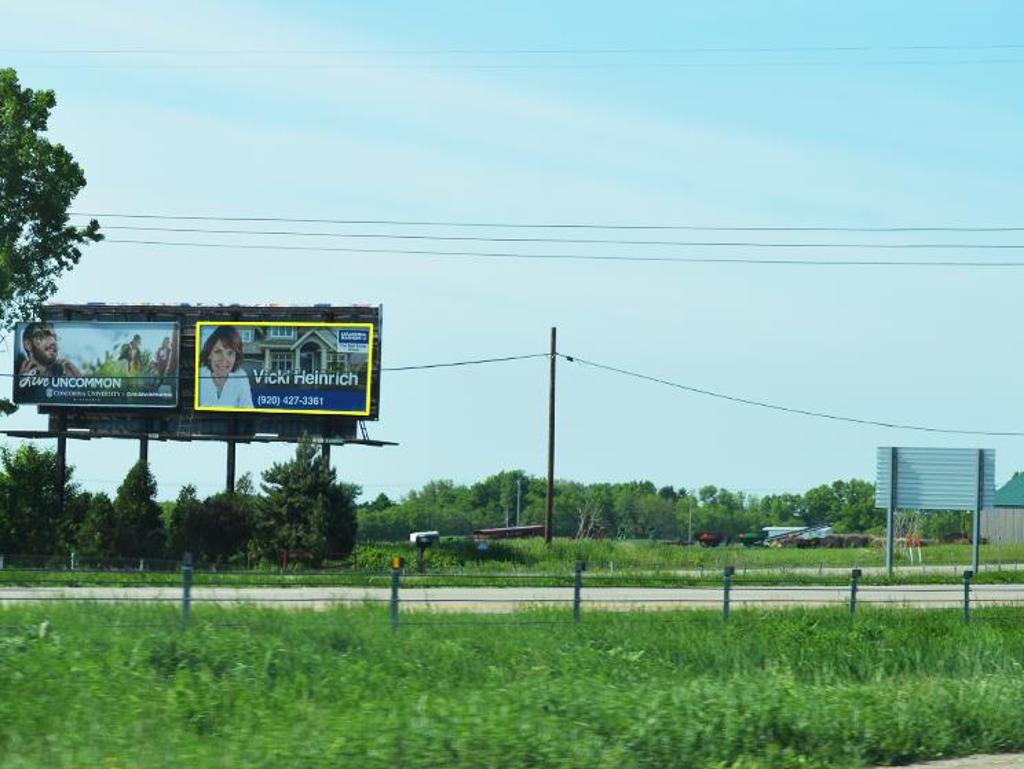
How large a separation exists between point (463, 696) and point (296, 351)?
163 feet

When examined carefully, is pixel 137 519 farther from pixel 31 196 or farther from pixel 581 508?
pixel 581 508

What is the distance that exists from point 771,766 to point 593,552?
51.5m

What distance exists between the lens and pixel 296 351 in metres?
61.6

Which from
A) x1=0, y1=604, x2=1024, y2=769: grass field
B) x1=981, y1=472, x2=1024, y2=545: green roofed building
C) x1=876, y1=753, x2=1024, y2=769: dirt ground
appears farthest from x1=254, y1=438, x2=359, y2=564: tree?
x1=981, y1=472, x2=1024, y2=545: green roofed building

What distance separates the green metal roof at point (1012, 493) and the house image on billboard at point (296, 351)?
244 ft

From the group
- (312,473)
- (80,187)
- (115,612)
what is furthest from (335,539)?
(115,612)

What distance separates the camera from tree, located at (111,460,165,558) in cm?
5747

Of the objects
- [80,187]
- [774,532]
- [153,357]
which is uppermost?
[80,187]

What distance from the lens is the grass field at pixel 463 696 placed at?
10.4m

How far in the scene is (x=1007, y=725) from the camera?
13.4 metres

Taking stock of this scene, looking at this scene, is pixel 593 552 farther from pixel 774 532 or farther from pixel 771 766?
pixel 774 532

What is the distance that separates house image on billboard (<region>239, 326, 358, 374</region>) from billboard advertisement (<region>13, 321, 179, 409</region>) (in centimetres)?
350

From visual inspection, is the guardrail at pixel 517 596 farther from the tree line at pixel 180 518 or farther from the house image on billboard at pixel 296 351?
the house image on billboard at pixel 296 351

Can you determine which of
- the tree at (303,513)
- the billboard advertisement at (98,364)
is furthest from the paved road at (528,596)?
the billboard advertisement at (98,364)
